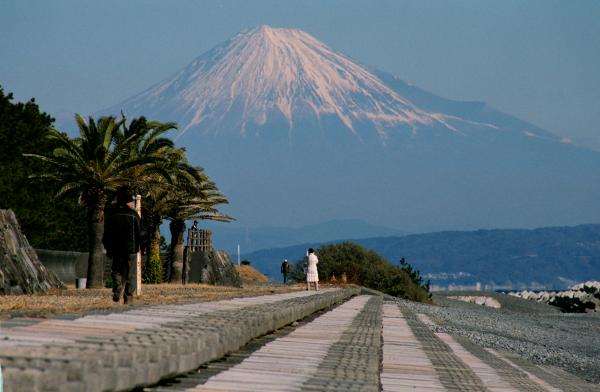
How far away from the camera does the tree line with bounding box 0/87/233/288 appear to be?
1521 inches

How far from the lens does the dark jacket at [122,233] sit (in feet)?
53.2

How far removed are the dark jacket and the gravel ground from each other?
6.50 m

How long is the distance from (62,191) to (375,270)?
56.0ft

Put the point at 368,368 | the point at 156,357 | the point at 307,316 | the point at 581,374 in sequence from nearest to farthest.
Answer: the point at 156,357, the point at 368,368, the point at 307,316, the point at 581,374

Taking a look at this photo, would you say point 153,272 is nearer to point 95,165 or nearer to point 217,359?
point 95,165

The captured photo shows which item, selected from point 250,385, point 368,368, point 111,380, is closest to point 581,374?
point 368,368

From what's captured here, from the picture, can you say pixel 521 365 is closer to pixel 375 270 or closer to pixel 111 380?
pixel 111 380

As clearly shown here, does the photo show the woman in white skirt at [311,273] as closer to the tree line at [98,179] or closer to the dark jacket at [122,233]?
the tree line at [98,179]

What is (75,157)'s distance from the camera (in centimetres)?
3850

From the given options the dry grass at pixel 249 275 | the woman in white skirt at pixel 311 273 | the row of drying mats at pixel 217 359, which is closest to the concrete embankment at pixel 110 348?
the row of drying mats at pixel 217 359

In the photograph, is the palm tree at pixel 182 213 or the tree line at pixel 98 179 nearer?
the tree line at pixel 98 179

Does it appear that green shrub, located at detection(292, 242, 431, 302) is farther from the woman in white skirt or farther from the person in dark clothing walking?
the person in dark clothing walking

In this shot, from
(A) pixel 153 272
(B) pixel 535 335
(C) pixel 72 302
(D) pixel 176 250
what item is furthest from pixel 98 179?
(C) pixel 72 302

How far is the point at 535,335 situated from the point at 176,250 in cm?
2085
